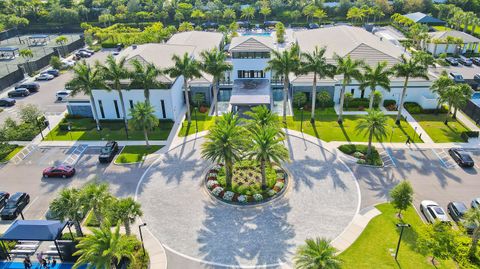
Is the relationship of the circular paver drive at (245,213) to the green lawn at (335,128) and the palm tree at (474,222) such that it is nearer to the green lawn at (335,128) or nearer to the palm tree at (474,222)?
the green lawn at (335,128)

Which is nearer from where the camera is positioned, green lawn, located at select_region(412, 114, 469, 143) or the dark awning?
the dark awning

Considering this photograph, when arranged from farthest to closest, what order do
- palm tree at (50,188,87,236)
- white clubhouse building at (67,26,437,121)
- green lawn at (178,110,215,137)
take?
white clubhouse building at (67,26,437,121), green lawn at (178,110,215,137), palm tree at (50,188,87,236)

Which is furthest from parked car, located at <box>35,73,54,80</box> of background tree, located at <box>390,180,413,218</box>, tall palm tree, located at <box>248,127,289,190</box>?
background tree, located at <box>390,180,413,218</box>

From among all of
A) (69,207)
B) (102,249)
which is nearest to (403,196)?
(102,249)

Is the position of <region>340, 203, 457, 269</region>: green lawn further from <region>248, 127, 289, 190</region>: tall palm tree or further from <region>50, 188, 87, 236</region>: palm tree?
<region>50, 188, 87, 236</region>: palm tree

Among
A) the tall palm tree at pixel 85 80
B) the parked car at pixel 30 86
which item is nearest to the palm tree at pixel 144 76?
the tall palm tree at pixel 85 80

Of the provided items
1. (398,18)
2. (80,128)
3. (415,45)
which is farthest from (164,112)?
(398,18)

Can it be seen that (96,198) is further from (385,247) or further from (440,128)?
(440,128)
